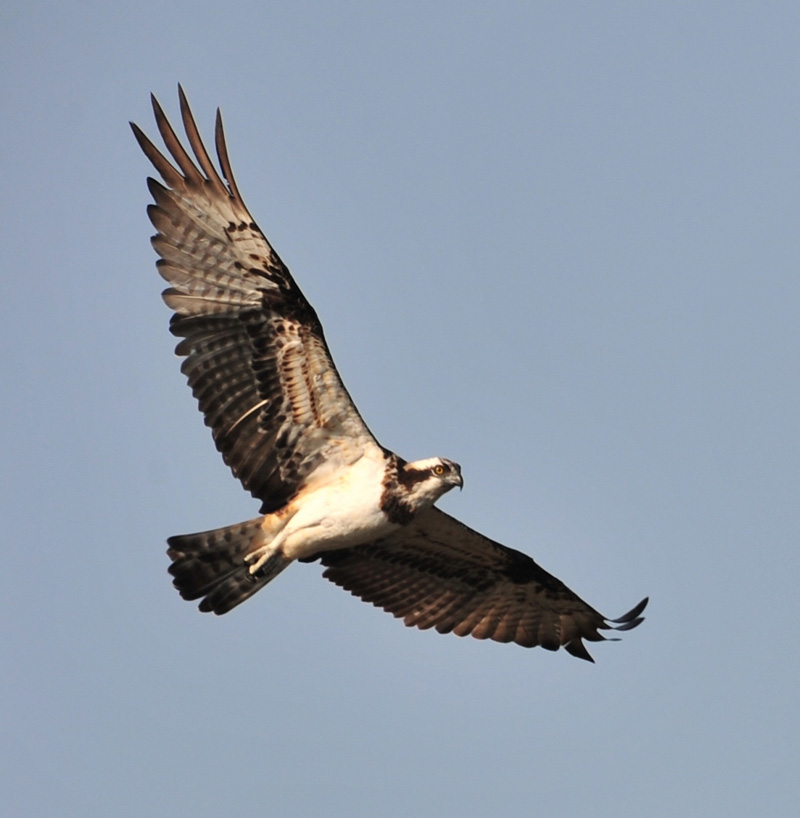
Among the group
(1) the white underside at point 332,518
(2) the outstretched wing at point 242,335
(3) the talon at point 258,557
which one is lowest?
(3) the talon at point 258,557

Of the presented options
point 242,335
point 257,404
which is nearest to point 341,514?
point 257,404

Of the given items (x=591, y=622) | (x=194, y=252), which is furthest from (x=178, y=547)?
(x=591, y=622)

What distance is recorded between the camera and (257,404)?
14.5 metres

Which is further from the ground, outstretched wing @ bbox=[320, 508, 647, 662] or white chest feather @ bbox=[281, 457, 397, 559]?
white chest feather @ bbox=[281, 457, 397, 559]

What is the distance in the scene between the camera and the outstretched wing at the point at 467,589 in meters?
15.7

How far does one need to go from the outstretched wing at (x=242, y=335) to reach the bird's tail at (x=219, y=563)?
0.34m

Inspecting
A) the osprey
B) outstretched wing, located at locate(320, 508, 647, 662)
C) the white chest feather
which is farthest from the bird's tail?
outstretched wing, located at locate(320, 508, 647, 662)

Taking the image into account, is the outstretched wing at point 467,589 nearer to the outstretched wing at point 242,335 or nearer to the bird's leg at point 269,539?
the bird's leg at point 269,539

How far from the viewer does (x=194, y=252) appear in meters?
14.6

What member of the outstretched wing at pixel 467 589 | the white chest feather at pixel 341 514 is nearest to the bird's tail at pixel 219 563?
the white chest feather at pixel 341 514

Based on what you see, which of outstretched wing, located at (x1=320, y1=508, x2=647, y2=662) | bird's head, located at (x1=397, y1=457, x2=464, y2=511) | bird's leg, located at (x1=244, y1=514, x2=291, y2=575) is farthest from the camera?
outstretched wing, located at (x1=320, y1=508, x2=647, y2=662)

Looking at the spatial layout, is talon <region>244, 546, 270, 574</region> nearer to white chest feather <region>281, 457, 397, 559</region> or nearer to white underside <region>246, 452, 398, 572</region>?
white underside <region>246, 452, 398, 572</region>

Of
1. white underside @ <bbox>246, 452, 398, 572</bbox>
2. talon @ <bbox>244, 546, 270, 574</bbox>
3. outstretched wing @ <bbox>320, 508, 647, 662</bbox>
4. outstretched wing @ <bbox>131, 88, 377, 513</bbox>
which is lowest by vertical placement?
outstretched wing @ <bbox>320, 508, 647, 662</bbox>

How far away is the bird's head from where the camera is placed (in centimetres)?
1402
